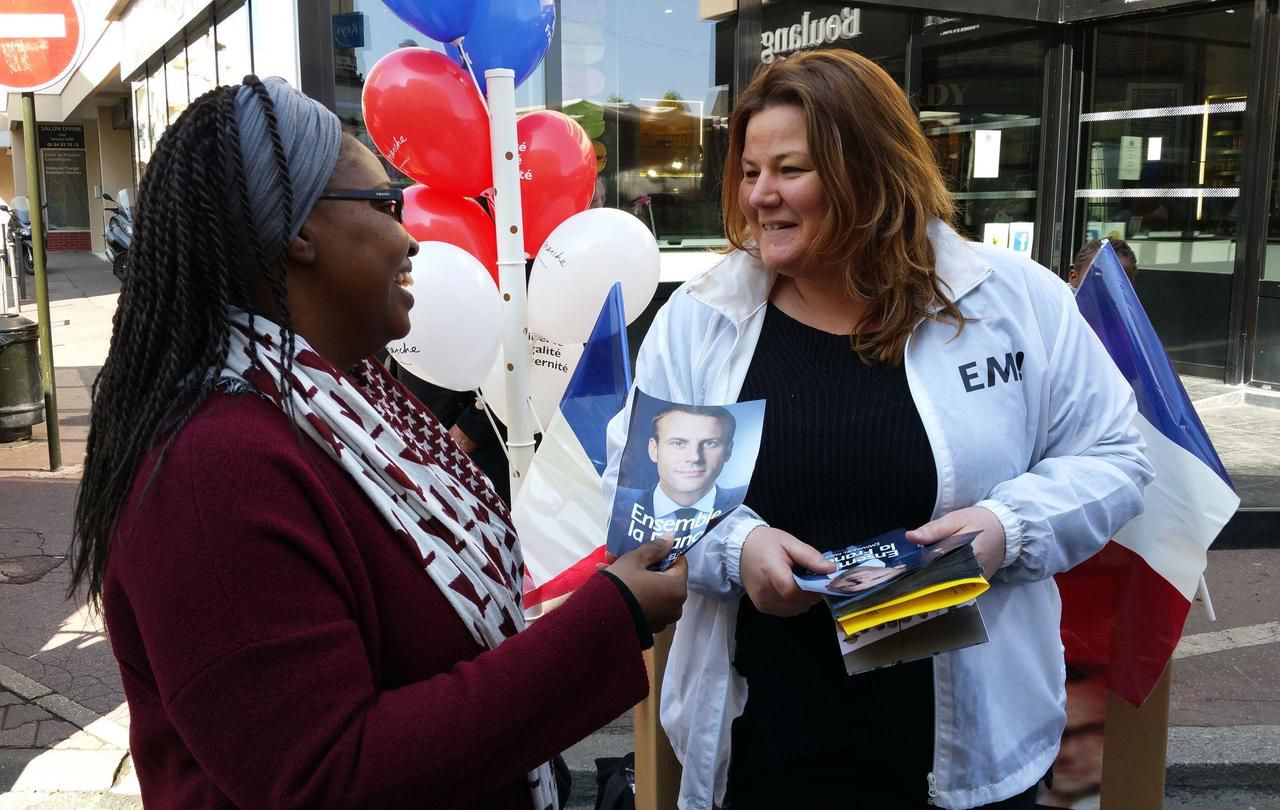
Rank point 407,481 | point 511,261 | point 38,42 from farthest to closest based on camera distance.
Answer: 1. point 38,42
2. point 511,261
3. point 407,481

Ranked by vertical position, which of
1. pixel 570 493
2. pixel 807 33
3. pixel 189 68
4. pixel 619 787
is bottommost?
pixel 619 787

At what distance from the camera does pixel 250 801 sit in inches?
44.0

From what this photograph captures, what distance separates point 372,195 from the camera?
1355mm

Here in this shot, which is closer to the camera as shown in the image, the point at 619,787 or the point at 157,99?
the point at 619,787

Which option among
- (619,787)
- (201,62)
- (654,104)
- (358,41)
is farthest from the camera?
(201,62)

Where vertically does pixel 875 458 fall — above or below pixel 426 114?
below

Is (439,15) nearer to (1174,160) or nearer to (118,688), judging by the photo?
(118,688)

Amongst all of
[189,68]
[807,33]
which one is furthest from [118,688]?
[189,68]

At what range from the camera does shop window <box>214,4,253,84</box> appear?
10.4m

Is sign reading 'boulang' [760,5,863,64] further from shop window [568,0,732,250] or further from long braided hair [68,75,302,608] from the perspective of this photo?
long braided hair [68,75,302,608]

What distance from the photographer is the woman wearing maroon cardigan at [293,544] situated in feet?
3.60

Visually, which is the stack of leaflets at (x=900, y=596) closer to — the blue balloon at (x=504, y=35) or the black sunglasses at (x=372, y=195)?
the black sunglasses at (x=372, y=195)

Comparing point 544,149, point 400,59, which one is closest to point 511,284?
point 544,149

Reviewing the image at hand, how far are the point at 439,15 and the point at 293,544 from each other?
9.53ft
